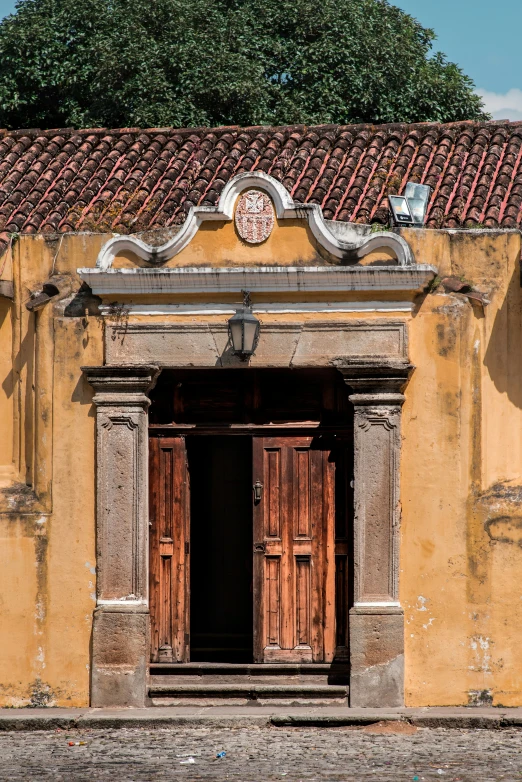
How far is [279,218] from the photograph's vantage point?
10617 mm

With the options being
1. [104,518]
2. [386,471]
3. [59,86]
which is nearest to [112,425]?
[104,518]

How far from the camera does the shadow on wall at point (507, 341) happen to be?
10484 millimetres

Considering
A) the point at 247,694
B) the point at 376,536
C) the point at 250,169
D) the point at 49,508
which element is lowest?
the point at 247,694

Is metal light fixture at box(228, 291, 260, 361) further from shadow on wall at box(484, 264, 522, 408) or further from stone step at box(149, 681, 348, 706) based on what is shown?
stone step at box(149, 681, 348, 706)

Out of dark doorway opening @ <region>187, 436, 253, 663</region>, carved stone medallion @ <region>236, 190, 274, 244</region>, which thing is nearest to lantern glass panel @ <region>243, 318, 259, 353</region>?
carved stone medallion @ <region>236, 190, 274, 244</region>

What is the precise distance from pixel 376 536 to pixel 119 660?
2.32 m

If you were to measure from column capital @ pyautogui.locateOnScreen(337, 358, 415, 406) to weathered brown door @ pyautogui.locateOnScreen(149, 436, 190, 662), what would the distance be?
1.65 metres

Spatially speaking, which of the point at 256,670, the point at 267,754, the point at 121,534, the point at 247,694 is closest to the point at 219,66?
the point at 121,534

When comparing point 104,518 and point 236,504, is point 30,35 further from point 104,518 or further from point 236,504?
point 104,518

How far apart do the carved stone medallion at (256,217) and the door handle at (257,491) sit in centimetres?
206

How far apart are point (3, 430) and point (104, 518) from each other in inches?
49.1

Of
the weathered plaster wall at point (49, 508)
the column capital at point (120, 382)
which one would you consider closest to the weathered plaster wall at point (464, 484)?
the column capital at point (120, 382)

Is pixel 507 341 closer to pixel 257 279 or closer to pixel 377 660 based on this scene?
pixel 257 279

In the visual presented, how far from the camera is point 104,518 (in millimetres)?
10602
